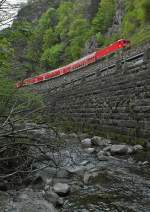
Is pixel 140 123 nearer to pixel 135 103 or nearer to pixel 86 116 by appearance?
pixel 135 103

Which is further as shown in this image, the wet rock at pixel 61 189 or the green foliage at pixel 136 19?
the green foliage at pixel 136 19

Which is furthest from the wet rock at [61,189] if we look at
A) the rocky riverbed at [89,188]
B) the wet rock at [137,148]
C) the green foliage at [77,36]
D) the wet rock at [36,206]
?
the green foliage at [77,36]

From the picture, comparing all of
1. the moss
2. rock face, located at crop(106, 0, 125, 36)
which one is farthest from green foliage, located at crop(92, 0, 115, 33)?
the moss

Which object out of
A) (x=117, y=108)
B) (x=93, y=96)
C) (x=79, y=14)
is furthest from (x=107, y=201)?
(x=79, y=14)

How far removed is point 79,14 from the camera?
6881 cm

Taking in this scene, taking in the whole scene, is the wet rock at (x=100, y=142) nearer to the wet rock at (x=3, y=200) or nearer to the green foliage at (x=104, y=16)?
the wet rock at (x=3, y=200)

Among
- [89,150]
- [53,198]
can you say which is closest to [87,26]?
[89,150]

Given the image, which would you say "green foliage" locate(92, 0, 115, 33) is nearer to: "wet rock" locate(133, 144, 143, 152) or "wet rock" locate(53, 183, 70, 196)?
"wet rock" locate(133, 144, 143, 152)

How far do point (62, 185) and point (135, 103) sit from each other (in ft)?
28.1

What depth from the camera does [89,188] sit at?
10.2 metres

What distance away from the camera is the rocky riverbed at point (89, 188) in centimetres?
859

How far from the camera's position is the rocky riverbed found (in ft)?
28.2

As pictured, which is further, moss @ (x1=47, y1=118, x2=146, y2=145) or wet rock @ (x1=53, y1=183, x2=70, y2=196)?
moss @ (x1=47, y1=118, x2=146, y2=145)

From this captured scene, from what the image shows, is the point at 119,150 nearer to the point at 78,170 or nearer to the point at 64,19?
the point at 78,170
